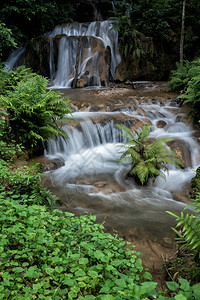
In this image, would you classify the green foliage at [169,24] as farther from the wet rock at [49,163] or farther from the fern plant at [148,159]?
the wet rock at [49,163]

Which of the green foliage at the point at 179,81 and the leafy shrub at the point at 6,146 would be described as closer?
the leafy shrub at the point at 6,146

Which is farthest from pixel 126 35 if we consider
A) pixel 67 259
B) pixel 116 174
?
pixel 67 259

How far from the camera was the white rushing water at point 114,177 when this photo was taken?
4344 millimetres

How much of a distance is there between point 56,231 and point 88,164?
13.9ft

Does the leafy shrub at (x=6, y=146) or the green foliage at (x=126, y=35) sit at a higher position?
the green foliage at (x=126, y=35)

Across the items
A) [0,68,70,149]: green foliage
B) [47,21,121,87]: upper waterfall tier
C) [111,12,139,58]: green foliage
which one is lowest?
[0,68,70,149]: green foliage

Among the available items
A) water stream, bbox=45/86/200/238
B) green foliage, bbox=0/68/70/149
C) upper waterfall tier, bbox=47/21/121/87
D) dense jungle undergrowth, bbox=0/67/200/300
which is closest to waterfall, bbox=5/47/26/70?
upper waterfall tier, bbox=47/21/121/87

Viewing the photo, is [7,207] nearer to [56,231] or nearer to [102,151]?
[56,231]

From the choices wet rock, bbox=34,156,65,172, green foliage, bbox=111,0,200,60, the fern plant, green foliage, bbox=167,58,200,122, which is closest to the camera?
the fern plant

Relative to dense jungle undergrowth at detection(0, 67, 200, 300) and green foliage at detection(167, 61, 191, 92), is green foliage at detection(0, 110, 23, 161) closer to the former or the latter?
dense jungle undergrowth at detection(0, 67, 200, 300)

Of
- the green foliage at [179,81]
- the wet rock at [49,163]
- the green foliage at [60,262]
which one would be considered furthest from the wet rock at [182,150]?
the green foliage at [179,81]

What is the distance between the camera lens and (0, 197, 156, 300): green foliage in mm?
1726

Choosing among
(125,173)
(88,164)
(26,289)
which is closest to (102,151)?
(88,164)

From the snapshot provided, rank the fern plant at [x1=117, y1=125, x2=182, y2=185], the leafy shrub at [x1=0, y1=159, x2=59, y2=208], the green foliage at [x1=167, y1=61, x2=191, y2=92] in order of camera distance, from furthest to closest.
A: the green foliage at [x1=167, y1=61, x2=191, y2=92], the fern plant at [x1=117, y1=125, x2=182, y2=185], the leafy shrub at [x1=0, y1=159, x2=59, y2=208]
